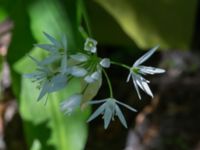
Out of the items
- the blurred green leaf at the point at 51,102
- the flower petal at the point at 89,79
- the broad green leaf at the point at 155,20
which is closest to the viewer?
the flower petal at the point at 89,79

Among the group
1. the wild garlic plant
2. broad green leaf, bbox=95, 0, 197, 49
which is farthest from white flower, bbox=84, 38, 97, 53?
broad green leaf, bbox=95, 0, 197, 49

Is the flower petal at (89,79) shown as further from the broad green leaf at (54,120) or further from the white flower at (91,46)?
the broad green leaf at (54,120)

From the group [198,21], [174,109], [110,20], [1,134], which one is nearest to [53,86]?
[110,20]

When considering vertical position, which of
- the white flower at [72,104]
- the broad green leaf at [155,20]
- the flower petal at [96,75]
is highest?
the flower petal at [96,75]

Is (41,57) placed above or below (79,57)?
below

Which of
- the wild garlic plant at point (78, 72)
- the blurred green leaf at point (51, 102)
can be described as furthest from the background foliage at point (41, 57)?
the wild garlic plant at point (78, 72)

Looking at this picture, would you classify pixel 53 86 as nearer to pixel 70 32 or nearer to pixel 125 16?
pixel 70 32

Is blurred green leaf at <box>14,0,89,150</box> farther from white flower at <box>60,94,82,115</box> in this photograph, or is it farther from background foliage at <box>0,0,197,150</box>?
white flower at <box>60,94,82,115</box>

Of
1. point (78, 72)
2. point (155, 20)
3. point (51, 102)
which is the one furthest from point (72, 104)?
point (155, 20)

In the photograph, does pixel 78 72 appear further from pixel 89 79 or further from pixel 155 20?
pixel 155 20
